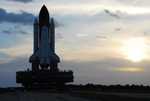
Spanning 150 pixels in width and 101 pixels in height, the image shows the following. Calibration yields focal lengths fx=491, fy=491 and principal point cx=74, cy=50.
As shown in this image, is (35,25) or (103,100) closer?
(103,100)

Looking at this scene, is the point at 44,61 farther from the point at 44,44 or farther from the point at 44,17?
the point at 44,17

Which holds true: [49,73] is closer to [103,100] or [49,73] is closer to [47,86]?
[47,86]

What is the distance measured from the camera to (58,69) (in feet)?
383

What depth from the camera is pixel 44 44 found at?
116000 mm

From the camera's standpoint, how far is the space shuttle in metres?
114

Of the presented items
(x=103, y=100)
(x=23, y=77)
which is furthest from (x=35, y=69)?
(x=103, y=100)

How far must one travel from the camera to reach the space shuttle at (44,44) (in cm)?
11438

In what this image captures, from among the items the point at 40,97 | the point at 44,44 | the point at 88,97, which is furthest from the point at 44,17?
the point at 88,97

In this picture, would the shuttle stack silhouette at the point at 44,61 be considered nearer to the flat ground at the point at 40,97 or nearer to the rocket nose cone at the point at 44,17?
the rocket nose cone at the point at 44,17

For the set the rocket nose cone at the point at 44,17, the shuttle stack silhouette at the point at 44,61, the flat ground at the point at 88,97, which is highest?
the rocket nose cone at the point at 44,17

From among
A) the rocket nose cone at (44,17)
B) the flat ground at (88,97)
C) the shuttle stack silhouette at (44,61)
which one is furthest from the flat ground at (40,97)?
the rocket nose cone at (44,17)

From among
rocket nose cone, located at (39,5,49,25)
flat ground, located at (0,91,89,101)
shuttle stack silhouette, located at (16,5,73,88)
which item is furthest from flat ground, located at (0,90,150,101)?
rocket nose cone, located at (39,5,49,25)

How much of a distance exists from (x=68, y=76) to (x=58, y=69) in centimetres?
442

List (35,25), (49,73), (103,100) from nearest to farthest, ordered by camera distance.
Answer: (103,100) → (49,73) → (35,25)
